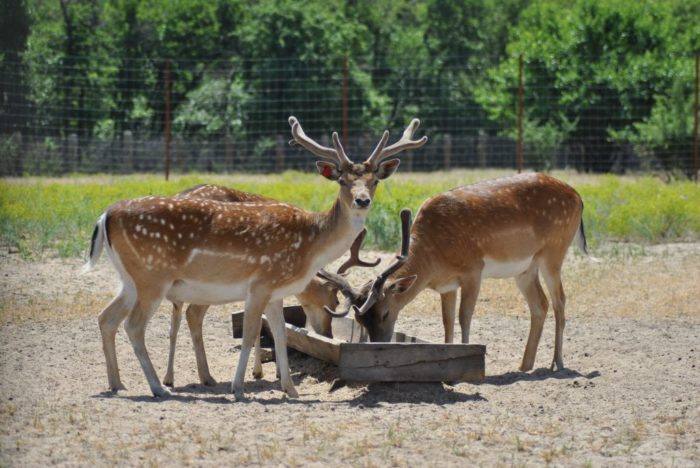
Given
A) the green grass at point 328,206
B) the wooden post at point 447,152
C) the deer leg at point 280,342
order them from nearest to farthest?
the deer leg at point 280,342 < the green grass at point 328,206 < the wooden post at point 447,152

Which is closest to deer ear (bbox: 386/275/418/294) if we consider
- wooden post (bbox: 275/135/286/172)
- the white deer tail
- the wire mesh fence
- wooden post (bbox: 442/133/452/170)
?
the white deer tail

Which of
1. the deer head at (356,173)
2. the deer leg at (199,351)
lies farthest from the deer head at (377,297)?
the deer leg at (199,351)

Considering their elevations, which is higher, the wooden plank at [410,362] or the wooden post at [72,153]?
the wooden post at [72,153]

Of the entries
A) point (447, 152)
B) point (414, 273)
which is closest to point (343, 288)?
point (414, 273)

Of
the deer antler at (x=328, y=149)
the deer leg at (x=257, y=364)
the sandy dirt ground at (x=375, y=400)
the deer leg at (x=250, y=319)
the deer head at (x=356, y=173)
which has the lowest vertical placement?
the deer leg at (x=257, y=364)

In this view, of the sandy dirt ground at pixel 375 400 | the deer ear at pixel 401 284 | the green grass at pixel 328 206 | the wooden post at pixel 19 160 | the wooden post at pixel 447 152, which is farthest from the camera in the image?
the wooden post at pixel 447 152

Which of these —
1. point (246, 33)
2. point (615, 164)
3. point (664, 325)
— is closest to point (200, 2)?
point (246, 33)

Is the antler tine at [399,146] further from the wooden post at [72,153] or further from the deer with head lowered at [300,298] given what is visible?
the wooden post at [72,153]

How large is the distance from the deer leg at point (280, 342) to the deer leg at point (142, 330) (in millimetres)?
1061

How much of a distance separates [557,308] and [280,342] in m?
2.98

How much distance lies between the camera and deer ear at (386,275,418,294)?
1066 cm

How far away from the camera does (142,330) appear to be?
31.5 ft

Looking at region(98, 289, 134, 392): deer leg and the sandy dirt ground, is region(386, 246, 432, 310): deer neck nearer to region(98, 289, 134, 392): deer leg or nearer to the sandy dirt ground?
the sandy dirt ground

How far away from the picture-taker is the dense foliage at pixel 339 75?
32.7 meters
